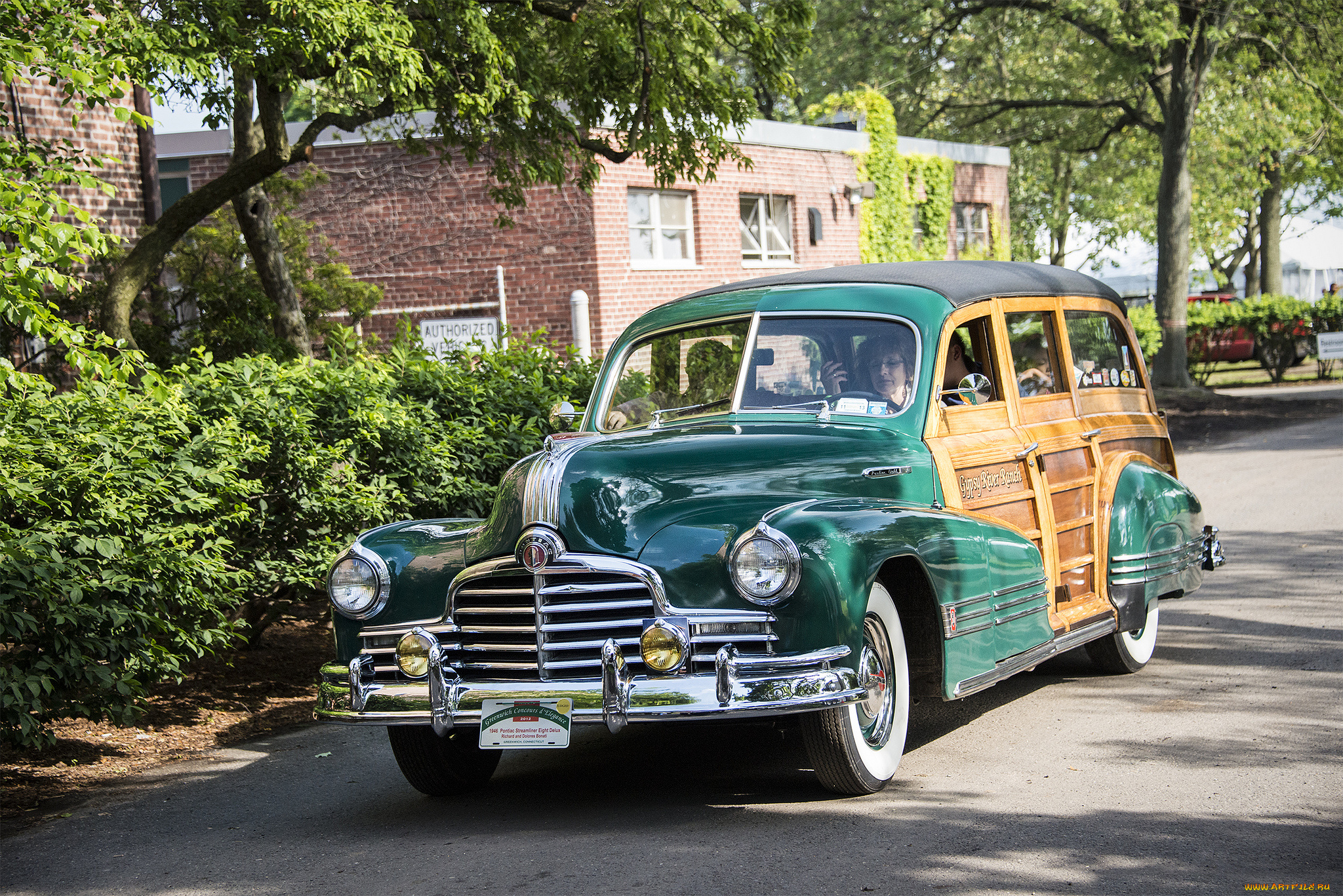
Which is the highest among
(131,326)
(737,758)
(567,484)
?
(131,326)

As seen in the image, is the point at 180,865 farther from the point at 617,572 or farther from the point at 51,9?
the point at 51,9

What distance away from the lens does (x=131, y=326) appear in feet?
37.7

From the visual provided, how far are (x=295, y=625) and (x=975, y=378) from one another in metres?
5.53

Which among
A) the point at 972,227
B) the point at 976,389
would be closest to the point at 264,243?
the point at 976,389

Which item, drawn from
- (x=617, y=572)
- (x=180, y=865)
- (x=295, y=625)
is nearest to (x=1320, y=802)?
(x=617, y=572)

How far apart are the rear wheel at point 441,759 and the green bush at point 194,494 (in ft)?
4.12

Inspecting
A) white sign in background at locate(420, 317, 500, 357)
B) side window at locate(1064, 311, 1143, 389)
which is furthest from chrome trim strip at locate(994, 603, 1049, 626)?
white sign in background at locate(420, 317, 500, 357)

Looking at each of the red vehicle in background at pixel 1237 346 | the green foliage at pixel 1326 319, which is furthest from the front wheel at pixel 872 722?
the green foliage at pixel 1326 319

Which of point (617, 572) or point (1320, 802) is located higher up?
point (617, 572)

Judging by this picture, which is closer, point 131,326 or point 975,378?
point 975,378

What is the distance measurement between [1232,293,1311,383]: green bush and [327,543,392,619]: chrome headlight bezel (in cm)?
2806

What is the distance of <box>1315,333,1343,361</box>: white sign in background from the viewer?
2877 cm

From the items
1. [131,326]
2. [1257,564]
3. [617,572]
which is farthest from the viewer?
[131,326]

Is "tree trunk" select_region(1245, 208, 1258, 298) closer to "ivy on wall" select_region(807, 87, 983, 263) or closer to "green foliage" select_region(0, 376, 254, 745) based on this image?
"ivy on wall" select_region(807, 87, 983, 263)
